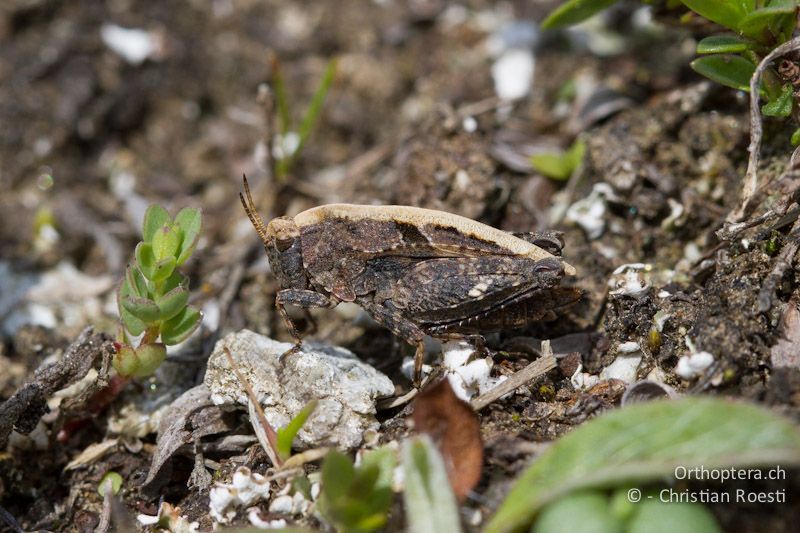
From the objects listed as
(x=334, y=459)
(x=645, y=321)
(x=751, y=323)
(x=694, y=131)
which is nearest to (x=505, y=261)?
(x=645, y=321)

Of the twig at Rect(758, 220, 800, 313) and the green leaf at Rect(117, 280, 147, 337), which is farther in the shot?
the green leaf at Rect(117, 280, 147, 337)

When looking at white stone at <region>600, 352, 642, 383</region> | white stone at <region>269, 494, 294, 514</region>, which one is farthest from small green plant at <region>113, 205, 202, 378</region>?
white stone at <region>600, 352, 642, 383</region>

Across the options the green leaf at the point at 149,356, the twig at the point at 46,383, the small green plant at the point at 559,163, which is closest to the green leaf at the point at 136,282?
the green leaf at the point at 149,356

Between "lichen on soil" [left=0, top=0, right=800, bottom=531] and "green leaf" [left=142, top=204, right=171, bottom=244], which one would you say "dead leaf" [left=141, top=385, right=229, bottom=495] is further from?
"green leaf" [left=142, top=204, right=171, bottom=244]

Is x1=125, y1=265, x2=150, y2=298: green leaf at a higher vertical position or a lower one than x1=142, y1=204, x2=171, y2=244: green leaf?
lower

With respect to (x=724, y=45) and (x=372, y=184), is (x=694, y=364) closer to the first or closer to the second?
(x=724, y=45)

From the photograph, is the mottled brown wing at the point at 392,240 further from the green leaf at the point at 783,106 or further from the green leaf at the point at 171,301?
the green leaf at the point at 783,106
